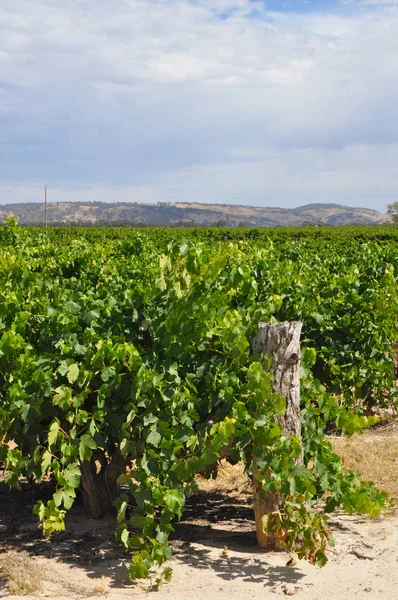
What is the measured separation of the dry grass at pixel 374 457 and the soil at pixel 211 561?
29.4 inches

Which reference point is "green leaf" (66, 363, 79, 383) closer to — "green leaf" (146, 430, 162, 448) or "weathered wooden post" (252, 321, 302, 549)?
"green leaf" (146, 430, 162, 448)

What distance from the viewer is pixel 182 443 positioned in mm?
4023

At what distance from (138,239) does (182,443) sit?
28.2ft

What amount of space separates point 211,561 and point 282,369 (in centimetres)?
125

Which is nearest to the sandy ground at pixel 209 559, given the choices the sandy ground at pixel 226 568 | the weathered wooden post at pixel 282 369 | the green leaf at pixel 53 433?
Answer: the sandy ground at pixel 226 568

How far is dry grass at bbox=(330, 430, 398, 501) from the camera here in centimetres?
545

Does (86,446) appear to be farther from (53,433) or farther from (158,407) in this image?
(158,407)

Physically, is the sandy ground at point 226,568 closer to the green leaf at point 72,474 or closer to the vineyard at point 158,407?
the vineyard at point 158,407

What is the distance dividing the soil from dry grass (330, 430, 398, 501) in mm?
747

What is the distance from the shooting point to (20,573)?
386 cm

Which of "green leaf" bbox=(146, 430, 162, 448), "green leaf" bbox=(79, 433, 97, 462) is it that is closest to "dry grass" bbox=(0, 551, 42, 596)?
"green leaf" bbox=(79, 433, 97, 462)

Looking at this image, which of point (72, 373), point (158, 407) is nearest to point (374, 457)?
point (158, 407)

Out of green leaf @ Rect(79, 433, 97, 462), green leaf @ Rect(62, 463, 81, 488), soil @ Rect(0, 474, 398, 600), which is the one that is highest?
green leaf @ Rect(79, 433, 97, 462)

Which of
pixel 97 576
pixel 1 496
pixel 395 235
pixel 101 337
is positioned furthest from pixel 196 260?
pixel 395 235
